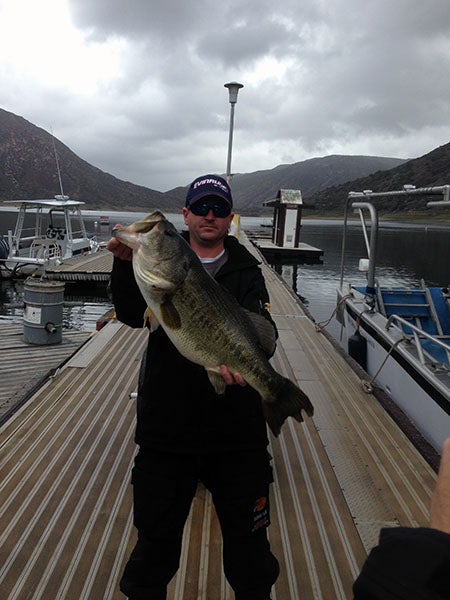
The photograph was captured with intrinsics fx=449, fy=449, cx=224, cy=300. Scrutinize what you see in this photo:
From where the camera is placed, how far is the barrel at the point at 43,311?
8.62 m

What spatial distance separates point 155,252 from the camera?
223 cm

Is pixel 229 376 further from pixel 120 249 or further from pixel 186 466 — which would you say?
pixel 120 249

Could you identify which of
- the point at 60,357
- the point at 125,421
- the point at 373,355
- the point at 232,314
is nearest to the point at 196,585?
the point at 232,314

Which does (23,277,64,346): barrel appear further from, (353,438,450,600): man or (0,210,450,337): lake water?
(353,438,450,600): man

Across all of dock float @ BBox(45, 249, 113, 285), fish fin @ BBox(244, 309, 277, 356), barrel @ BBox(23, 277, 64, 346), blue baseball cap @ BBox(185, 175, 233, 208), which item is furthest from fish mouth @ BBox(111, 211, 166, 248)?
dock float @ BBox(45, 249, 113, 285)

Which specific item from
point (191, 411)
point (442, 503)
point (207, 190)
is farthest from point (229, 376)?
point (442, 503)

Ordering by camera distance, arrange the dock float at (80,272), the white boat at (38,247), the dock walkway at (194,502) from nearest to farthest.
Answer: the dock walkway at (194,502), the dock float at (80,272), the white boat at (38,247)

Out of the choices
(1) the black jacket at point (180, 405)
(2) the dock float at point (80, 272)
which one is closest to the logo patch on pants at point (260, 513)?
(1) the black jacket at point (180, 405)

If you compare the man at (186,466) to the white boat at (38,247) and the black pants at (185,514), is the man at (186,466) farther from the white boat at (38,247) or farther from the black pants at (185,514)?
the white boat at (38,247)

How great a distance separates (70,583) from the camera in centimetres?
283

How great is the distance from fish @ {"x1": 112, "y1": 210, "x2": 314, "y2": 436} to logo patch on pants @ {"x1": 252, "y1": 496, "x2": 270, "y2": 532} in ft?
1.20

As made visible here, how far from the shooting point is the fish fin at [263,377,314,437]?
2393 mm

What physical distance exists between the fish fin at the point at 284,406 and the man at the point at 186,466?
7 cm

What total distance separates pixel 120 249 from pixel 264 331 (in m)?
0.89
